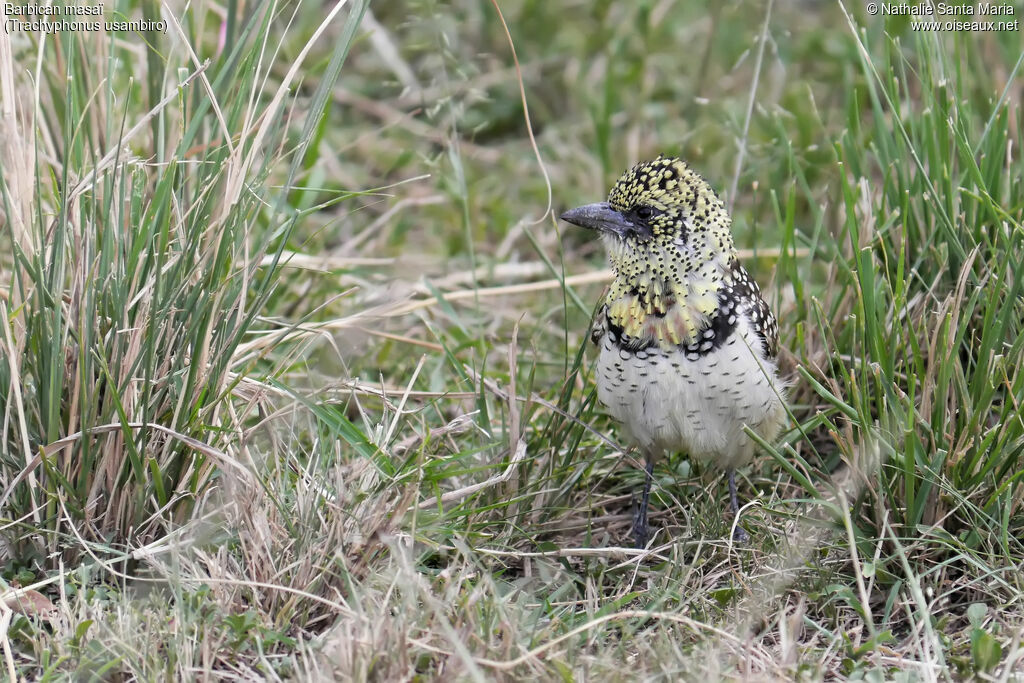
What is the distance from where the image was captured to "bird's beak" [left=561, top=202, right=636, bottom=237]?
11.9 ft

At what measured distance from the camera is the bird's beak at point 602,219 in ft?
11.9

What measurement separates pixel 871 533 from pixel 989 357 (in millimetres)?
607

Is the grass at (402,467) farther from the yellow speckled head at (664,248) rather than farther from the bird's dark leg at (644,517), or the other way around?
the yellow speckled head at (664,248)

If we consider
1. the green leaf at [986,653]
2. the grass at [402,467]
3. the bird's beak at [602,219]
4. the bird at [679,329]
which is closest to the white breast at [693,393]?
the bird at [679,329]

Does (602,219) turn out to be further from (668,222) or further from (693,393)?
(693,393)

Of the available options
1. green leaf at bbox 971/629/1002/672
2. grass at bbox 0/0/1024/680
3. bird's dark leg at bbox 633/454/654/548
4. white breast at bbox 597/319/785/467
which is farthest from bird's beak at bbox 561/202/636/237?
green leaf at bbox 971/629/1002/672

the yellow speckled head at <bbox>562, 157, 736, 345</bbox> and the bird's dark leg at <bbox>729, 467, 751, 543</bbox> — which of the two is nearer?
the yellow speckled head at <bbox>562, 157, 736, 345</bbox>

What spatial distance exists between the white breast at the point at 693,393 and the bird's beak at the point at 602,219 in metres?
0.36

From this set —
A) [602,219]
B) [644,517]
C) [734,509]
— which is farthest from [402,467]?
[734,509]

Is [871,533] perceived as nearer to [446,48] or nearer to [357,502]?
[357,502]

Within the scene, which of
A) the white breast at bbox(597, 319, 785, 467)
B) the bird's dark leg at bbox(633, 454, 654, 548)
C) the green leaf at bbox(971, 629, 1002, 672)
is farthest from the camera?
the bird's dark leg at bbox(633, 454, 654, 548)

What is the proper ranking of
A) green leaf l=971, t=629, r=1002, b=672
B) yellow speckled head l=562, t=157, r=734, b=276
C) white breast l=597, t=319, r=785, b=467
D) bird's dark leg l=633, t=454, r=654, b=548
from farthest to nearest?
bird's dark leg l=633, t=454, r=654, b=548
yellow speckled head l=562, t=157, r=734, b=276
white breast l=597, t=319, r=785, b=467
green leaf l=971, t=629, r=1002, b=672

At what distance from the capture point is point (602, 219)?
366 cm

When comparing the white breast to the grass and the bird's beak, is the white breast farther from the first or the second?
the bird's beak
